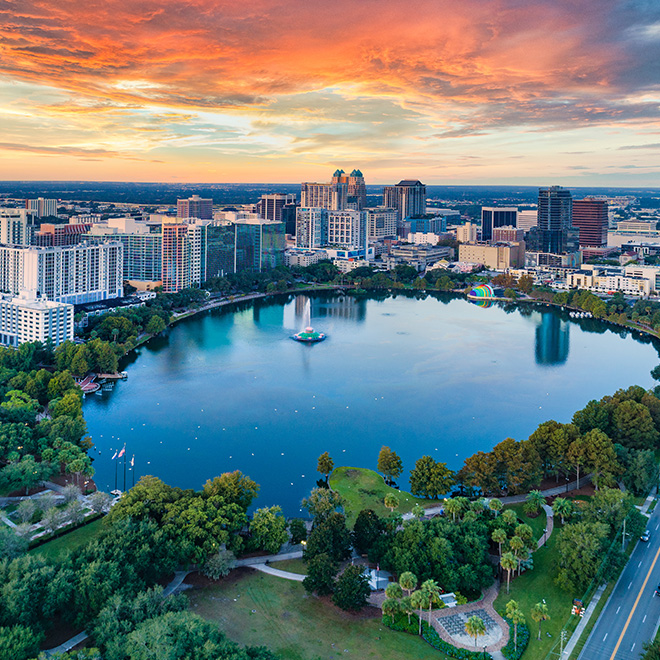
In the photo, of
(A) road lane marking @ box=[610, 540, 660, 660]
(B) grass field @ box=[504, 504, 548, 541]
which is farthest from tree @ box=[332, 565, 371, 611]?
(B) grass field @ box=[504, 504, 548, 541]

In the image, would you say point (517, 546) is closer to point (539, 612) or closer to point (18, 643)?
point (539, 612)

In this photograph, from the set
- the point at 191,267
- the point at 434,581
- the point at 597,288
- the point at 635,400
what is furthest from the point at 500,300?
the point at 434,581

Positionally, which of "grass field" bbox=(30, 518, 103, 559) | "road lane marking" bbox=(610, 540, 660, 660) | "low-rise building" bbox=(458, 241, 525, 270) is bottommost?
"road lane marking" bbox=(610, 540, 660, 660)

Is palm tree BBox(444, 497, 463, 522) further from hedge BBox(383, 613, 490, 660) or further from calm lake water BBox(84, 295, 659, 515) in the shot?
calm lake water BBox(84, 295, 659, 515)

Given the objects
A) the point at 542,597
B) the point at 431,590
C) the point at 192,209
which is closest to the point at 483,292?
the point at 542,597

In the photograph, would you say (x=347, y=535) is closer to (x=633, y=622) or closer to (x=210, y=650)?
(x=210, y=650)

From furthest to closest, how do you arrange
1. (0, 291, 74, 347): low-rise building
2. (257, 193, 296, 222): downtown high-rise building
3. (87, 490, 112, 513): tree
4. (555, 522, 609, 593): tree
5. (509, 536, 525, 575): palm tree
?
(257, 193, 296, 222): downtown high-rise building, (0, 291, 74, 347): low-rise building, (87, 490, 112, 513): tree, (509, 536, 525, 575): palm tree, (555, 522, 609, 593): tree

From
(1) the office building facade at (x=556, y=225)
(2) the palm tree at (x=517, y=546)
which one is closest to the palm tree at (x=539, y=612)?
(2) the palm tree at (x=517, y=546)
